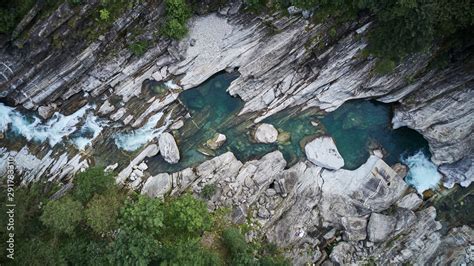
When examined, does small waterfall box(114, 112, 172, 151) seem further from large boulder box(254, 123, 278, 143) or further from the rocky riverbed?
large boulder box(254, 123, 278, 143)

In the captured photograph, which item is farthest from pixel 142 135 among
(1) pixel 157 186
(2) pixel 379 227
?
(2) pixel 379 227

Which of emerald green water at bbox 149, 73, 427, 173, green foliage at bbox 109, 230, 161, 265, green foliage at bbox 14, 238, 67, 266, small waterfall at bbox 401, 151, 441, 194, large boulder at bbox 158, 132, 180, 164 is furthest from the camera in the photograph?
small waterfall at bbox 401, 151, 441, 194

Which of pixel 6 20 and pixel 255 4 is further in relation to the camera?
pixel 255 4

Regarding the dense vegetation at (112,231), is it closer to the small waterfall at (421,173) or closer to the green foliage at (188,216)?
the green foliage at (188,216)

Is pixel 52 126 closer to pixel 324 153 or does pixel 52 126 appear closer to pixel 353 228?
pixel 324 153

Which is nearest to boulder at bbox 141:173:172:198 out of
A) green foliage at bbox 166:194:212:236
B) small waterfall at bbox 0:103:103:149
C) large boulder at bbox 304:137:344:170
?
green foliage at bbox 166:194:212:236

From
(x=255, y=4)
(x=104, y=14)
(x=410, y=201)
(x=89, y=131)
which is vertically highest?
(x=104, y=14)

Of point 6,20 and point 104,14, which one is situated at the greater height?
point 6,20
